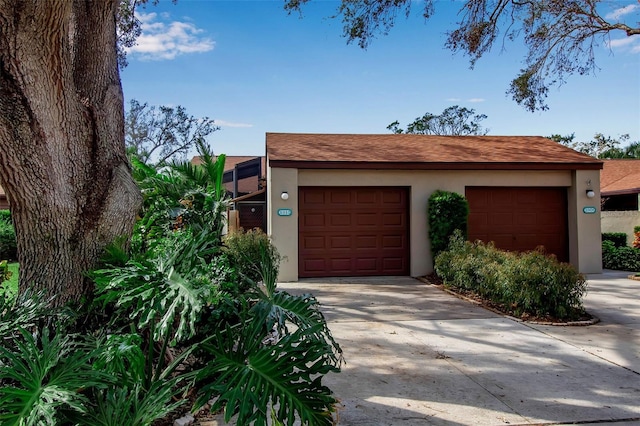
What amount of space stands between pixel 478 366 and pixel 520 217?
7.72 metres

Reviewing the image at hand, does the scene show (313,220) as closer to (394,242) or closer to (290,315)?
(394,242)

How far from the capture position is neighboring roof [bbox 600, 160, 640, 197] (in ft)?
51.6

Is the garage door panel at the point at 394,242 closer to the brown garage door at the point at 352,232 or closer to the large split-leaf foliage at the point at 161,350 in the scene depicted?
the brown garage door at the point at 352,232

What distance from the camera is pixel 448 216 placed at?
10.2 meters

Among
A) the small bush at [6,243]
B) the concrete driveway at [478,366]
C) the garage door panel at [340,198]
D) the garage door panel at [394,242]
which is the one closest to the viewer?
the concrete driveway at [478,366]

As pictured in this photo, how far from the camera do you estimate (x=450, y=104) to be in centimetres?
3262

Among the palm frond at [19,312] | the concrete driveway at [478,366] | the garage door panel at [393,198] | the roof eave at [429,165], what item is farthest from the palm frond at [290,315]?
the garage door panel at [393,198]

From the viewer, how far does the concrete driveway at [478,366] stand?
11.0ft

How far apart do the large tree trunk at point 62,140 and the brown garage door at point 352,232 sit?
6879mm

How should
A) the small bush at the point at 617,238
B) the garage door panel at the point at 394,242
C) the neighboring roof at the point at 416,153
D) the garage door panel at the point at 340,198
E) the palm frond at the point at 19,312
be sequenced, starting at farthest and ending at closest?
the small bush at the point at 617,238, the garage door panel at the point at 394,242, the garage door panel at the point at 340,198, the neighboring roof at the point at 416,153, the palm frond at the point at 19,312

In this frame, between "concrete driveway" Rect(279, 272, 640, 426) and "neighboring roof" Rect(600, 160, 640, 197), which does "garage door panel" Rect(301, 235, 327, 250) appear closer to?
"concrete driveway" Rect(279, 272, 640, 426)

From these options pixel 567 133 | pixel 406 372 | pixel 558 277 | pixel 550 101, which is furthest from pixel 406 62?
pixel 567 133

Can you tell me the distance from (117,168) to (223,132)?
24008 mm

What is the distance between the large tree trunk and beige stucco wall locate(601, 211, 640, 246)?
15524mm
